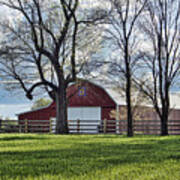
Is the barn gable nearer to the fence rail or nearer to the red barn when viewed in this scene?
the red barn

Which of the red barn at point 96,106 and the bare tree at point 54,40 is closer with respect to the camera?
the bare tree at point 54,40

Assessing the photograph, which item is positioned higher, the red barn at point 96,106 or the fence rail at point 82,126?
the red barn at point 96,106

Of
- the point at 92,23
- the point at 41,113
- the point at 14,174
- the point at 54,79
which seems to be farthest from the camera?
the point at 41,113

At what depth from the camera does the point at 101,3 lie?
2345 centimetres

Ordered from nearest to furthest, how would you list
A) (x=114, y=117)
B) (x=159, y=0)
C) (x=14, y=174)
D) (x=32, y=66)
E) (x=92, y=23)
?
1. (x=14, y=174)
2. (x=159, y=0)
3. (x=92, y=23)
4. (x=32, y=66)
5. (x=114, y=117)

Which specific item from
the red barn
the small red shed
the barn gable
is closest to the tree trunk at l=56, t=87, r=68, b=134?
the barn gable

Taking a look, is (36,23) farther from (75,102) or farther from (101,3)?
(75,102)

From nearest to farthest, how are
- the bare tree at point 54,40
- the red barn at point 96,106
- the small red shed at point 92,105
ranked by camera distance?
1. the bare tree at point 54,40
2. the red barn at point 96,106
3. the small red shed at point 92,105

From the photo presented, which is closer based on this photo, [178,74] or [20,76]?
[178,74]

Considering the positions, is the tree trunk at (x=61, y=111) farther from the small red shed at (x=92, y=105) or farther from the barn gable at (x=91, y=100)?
the small red shed at (x=92, y=105)

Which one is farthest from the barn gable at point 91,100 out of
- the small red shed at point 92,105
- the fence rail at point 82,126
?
the fence rail at point 82,126

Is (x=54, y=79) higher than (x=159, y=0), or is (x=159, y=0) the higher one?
(x=159, y=0)

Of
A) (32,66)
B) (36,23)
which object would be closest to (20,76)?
(32,66)

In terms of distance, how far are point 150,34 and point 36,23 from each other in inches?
280
